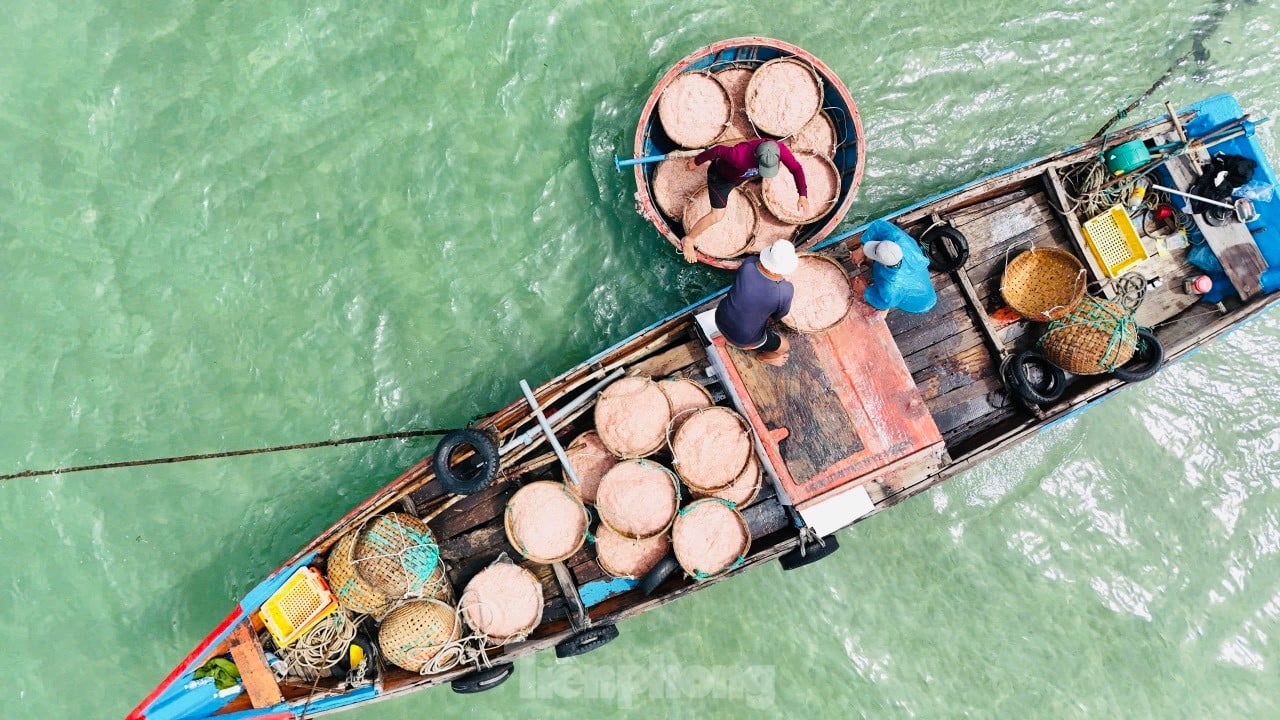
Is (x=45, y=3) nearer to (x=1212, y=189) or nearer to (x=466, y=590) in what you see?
(x=466, y=590)

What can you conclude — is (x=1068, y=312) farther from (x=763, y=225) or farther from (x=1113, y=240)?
(x=763, y=225)

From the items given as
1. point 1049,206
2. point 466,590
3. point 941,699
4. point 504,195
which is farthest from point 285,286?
point 941,699

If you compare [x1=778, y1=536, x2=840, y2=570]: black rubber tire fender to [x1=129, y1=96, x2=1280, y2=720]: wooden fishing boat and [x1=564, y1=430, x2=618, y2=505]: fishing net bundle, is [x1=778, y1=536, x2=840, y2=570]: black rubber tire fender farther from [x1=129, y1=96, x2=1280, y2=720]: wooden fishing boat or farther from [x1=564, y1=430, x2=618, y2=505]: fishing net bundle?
[x1=564, y1=430, x2=618, y2=505]: fishing net bundle

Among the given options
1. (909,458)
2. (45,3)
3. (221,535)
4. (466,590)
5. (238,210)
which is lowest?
(909,458)

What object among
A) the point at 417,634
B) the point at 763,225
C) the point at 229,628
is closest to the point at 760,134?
the point at 763,225

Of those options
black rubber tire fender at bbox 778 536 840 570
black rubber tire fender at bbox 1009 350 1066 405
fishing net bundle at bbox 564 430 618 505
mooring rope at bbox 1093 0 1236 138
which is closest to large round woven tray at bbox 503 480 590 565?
Answer: fishing net bundle at bbox 564 430 618 505
